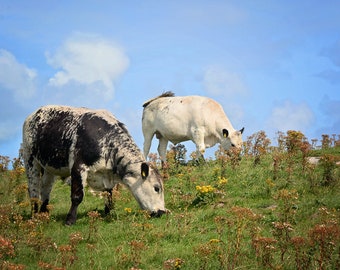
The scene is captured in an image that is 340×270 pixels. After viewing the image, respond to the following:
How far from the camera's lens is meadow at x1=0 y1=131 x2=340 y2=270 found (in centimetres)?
694

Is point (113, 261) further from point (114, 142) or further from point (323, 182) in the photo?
point (323, 182)

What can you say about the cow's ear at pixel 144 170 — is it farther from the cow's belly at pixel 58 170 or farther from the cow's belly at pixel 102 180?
the cow's belly at pixel 58 170

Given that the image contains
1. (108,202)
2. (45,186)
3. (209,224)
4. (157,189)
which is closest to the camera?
(209,224)

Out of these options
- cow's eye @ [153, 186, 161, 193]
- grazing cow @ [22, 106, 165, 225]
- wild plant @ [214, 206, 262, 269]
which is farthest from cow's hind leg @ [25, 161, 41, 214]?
wild plant @ [214, 206, 262, 269]

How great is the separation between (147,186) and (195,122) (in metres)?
8.13

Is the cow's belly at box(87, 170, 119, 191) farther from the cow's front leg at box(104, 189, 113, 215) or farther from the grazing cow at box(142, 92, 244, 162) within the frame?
the grazing cow at box(142, 92, 244, 162)

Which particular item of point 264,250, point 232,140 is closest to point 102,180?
point 264,250

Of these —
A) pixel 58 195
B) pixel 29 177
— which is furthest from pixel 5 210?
pixel 58 195

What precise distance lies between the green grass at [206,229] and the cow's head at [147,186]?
0.28m

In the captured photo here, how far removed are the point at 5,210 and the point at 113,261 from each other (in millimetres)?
2303

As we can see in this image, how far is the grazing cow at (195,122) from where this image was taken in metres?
19.0

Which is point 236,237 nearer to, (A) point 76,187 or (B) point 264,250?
(B) point 264,250

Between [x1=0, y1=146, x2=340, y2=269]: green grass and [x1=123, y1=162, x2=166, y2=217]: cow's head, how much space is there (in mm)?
280

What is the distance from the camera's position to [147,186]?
11.1m
